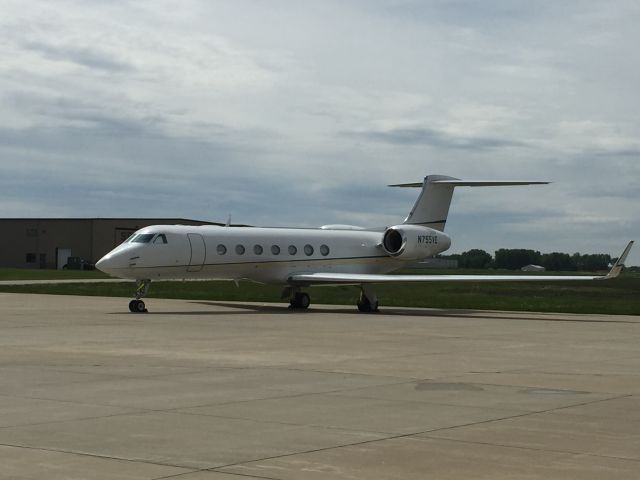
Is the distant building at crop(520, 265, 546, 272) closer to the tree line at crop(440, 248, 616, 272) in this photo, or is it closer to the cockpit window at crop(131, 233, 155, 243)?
the tree line at crop(440, 248, 616, 272)

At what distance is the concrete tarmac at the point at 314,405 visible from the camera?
25.6 feet

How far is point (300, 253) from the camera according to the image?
3444cm

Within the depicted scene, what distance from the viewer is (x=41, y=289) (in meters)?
46.2

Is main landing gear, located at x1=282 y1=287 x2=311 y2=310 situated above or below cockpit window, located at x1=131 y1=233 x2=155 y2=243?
below

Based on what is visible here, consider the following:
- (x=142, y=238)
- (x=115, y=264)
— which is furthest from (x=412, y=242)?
(x=115, y=264)

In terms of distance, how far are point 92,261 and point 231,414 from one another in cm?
8846

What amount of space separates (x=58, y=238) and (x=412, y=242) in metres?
68.5

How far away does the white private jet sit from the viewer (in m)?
30.0

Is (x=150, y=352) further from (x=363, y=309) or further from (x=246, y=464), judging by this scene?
(x=363, y=309)

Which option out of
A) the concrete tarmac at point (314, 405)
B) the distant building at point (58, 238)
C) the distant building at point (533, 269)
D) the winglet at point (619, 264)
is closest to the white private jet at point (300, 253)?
the winglet at point (619, 264)

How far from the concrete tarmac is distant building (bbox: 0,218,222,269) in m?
75.3

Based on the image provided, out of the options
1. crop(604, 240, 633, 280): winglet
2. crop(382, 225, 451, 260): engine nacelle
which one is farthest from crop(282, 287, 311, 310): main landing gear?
crop(604, 240, 633, 280): winglet

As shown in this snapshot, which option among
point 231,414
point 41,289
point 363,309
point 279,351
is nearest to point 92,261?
point 41,289

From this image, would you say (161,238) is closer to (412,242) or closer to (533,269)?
(412,242)
